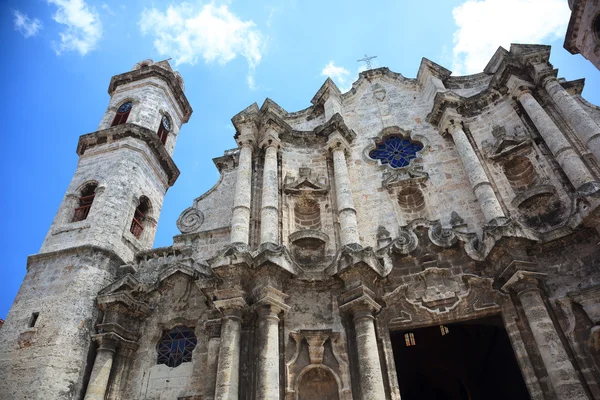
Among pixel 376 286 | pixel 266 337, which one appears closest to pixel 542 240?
pixel 376 286

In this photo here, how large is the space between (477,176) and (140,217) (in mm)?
11630

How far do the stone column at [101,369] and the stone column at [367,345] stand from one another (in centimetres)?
596

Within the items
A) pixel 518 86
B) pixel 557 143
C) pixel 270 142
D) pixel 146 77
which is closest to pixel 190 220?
pixel 270 142

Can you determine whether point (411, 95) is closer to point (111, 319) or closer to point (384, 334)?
point (384, 334)

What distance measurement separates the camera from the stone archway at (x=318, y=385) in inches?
373

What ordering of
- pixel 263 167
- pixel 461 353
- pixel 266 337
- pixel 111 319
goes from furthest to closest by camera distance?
1. pixel 461 353
2. pixel 263 167
3. pixel 111 319
4. pixel 266 337

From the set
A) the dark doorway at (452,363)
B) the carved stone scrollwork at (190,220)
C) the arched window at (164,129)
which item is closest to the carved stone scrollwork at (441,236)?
the dark doorway at (452,363)

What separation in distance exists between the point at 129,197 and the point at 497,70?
13.5 metres

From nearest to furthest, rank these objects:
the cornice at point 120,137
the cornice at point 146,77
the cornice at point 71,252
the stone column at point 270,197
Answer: the stone column at point 270,197
the cornice at point 71,252
the cornice at point 120,137
the cornice at point 146,77

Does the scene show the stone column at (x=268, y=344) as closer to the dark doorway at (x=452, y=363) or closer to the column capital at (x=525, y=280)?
the column capital at (x=525, y=280)

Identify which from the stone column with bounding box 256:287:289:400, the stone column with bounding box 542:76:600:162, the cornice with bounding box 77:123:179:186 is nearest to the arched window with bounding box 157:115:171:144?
the cornice with bounding box 77:123:179:186

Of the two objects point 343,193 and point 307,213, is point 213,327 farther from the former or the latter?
point 343,193

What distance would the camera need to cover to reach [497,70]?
14672mm

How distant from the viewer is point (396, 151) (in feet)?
49.7
